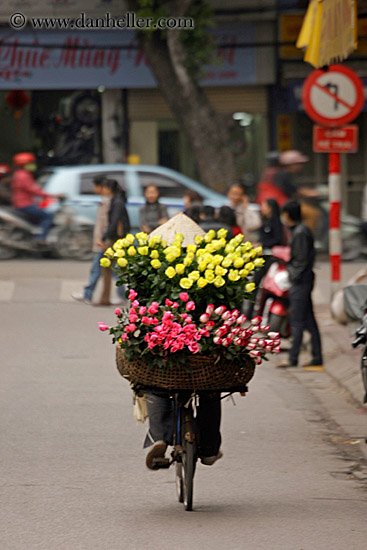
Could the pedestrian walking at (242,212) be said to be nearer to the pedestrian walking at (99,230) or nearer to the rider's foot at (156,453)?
the pedestrian walking at (99,230)

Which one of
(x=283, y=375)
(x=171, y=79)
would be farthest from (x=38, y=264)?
(x=283, y=375)

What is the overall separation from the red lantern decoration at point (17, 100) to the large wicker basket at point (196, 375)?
68.2ft

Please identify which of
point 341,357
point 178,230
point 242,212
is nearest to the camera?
point 178,230

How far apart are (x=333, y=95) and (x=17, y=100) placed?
14521 millimetres

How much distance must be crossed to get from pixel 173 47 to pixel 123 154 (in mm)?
4198

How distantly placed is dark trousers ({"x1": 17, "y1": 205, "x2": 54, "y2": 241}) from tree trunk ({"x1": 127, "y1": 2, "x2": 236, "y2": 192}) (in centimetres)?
397

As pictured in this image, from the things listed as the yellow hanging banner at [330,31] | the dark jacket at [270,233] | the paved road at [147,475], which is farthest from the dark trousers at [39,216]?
the paved road at [147,475]

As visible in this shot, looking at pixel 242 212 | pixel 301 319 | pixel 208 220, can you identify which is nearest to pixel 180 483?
pixel 301 319

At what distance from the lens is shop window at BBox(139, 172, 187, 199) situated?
20234mm

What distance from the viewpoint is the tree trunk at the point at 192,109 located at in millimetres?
21922

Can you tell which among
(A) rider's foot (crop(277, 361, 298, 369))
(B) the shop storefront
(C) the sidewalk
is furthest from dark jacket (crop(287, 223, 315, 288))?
(B) the shop storefront

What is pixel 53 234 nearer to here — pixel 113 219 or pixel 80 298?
pixel 80 298

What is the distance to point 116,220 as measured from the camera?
14.7 meters

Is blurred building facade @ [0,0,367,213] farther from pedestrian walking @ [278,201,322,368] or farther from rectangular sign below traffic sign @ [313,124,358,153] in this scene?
pedestrian walking @ [278,201,322,368]
